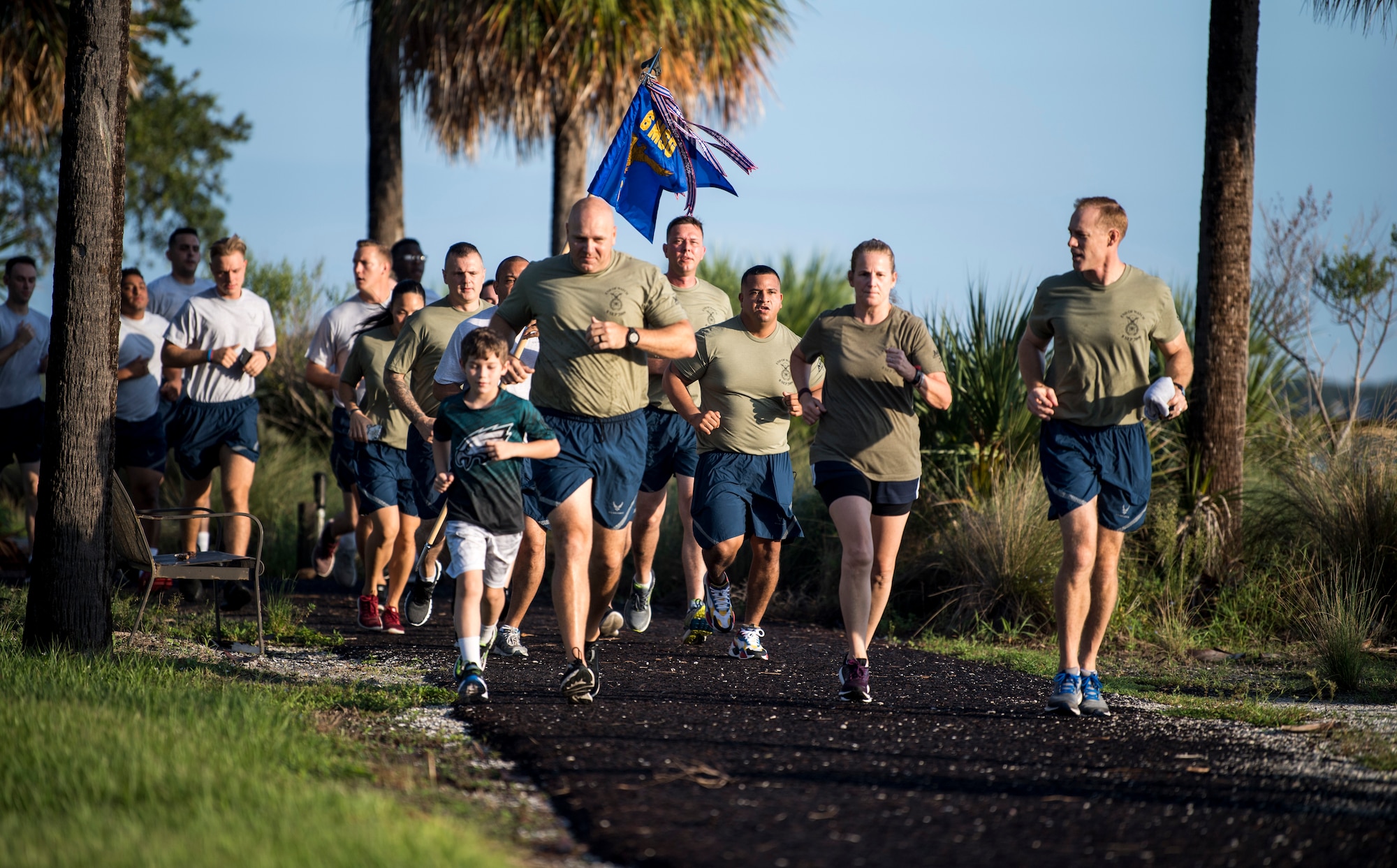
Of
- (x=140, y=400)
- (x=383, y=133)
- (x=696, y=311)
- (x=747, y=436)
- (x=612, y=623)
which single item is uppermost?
(x=383, y=133)

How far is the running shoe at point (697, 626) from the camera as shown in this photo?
310 inches

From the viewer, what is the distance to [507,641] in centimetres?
725

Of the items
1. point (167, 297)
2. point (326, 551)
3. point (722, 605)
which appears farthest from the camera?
point (326, 551)

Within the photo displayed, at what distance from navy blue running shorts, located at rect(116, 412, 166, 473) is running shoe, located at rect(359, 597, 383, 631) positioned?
252cm

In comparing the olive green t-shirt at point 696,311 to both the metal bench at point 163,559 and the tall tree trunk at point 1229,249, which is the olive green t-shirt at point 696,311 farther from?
the tall tree trunk at point 1229,249

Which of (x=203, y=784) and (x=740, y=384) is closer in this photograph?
(x=203, y=784)

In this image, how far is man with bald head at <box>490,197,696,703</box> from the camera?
598 cm

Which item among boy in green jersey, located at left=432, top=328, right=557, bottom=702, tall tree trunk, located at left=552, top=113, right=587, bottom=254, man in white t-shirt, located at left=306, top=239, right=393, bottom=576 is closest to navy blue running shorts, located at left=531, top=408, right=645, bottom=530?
boy in green jersey, located at left=432, top=328, right=557, bottom=702

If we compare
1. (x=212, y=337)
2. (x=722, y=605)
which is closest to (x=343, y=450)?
(x=212, y=337)

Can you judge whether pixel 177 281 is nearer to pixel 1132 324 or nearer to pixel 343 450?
pixel 343 450

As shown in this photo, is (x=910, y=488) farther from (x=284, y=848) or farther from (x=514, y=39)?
(x=514, y=39)

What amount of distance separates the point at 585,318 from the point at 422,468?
231 centimetres

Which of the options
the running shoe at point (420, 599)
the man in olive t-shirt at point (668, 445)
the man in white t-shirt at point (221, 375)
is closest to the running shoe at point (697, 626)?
the man in olive t-shirt at point (668, 445)

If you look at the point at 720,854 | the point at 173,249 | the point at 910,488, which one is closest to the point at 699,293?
the point at 910,488
